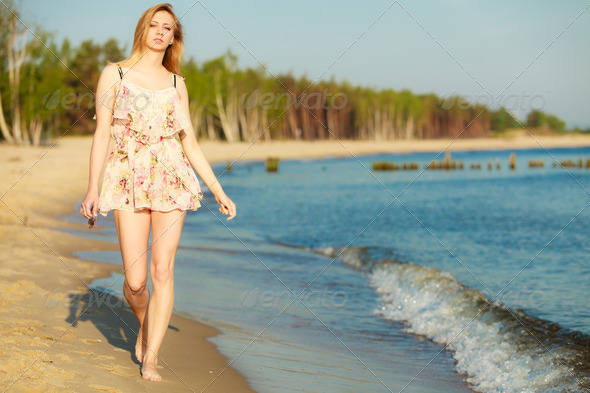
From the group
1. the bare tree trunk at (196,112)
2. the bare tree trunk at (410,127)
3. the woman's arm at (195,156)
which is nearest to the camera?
the woman's arm at (195,156)

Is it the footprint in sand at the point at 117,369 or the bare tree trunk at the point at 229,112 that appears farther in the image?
the bare tree trunk at the point at 229,112

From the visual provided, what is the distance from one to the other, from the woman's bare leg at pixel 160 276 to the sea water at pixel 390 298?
71 centimetres

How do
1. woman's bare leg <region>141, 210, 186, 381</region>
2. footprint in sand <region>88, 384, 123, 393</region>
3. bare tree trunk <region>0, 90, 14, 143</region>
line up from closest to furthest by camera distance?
footprint in sand <region>88, 384, 123, 393</region> → woman's bare leg <region>141, 210, 186, 381</region> → bare tree trunk <region>0, 90, 14, 143</region>

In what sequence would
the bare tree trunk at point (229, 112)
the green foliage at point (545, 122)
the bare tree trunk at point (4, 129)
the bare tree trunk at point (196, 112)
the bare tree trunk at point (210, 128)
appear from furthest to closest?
the green foliage at point (545, 122) < the bare tree trunk at point (210, 128) < the bare tree trunk at point (229, 112) < the bare tree trunk at point (196, 112) < the bare tree trunk at point (4, 129)

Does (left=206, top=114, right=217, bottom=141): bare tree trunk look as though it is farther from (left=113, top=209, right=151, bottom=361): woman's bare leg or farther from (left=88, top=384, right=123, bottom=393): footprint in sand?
(left=88, top=384, right=123, bottom=393): footprint in sand

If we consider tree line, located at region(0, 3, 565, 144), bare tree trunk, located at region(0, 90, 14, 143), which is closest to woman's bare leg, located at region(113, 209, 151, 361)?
tree line, located at region(0, 3, 565, 144)

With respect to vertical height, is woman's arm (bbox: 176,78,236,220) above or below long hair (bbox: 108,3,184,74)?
below

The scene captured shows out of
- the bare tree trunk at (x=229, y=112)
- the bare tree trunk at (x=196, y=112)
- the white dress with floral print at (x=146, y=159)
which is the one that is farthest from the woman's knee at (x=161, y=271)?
the bare tree trunk at (x=229, y=112)

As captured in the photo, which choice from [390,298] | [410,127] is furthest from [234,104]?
[390,298]

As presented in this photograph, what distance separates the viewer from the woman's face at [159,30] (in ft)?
10.3

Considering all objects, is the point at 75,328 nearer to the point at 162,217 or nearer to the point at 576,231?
the point at 162,217

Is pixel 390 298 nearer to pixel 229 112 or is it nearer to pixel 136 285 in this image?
pixel 136 285

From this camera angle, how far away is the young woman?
3088 millimetres

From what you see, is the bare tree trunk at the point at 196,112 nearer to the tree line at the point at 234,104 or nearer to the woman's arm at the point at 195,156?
the tree line at the point at 234,104
